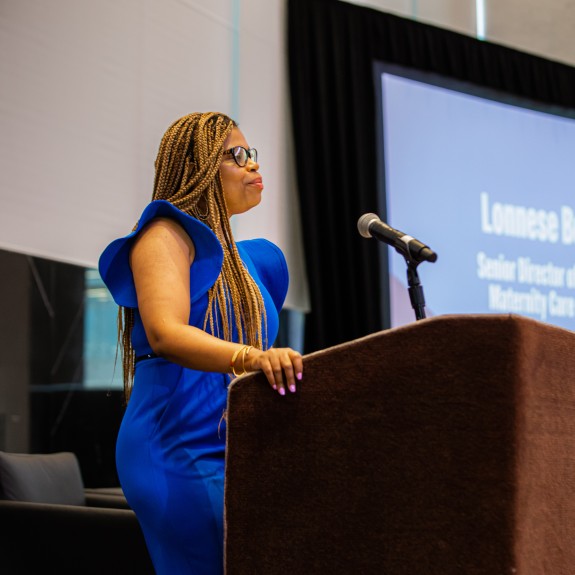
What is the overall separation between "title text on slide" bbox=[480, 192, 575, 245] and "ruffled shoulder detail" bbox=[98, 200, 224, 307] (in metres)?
4.72

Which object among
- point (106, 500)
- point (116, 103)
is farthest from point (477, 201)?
point (106, 500)

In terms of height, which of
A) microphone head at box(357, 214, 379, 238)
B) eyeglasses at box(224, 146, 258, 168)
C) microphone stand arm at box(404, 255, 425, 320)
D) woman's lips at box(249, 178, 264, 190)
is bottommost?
microphone stand arm at box(404, 255, 425, 320)

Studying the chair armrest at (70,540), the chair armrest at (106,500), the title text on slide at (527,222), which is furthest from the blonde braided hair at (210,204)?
the title text on slide at (527,222)

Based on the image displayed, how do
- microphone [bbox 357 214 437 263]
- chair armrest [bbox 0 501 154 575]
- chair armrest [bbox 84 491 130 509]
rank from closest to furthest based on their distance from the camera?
microphone [bbox 357 214 437 263] → chair armrest [bbox 0 501 154 575] → chair armrest [bbox 84 491 130 509]

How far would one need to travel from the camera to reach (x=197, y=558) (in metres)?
1.44

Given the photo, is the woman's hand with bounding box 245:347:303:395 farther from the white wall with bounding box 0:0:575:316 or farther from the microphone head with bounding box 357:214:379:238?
the white wall with bounding box 0:0:575:316

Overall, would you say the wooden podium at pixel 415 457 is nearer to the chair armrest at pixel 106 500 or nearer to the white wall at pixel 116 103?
the chair armrest at pixel 106 500

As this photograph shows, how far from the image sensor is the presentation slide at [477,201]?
5.84 m

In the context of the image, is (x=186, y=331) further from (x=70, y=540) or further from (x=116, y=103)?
(x=116, y=103)

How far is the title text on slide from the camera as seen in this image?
6.16 m

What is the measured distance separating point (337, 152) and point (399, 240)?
4.29 metres

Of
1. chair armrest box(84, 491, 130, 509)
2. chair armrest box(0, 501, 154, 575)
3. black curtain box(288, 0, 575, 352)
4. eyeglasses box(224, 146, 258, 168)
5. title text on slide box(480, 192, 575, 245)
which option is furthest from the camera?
title text on slide box(480, 192, 575, 245)

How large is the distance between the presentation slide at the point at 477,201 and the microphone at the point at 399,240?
4.04 m

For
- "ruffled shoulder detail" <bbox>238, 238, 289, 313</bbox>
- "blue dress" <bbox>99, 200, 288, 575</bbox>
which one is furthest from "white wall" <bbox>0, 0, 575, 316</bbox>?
"blue dress" <bbox>99, 200, 288, 575</bbox>
